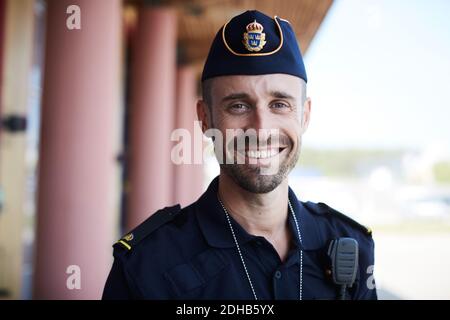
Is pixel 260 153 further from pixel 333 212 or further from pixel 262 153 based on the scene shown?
pixel 333 212

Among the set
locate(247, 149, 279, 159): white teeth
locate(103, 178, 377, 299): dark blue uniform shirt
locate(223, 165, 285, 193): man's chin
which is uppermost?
locate(247, 149, 279, 159): white teeth

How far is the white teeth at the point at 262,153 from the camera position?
3.89 feet

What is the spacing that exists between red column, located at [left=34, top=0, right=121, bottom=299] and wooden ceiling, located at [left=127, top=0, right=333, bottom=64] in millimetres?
874

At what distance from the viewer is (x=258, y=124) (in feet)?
3.83

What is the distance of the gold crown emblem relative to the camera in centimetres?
127

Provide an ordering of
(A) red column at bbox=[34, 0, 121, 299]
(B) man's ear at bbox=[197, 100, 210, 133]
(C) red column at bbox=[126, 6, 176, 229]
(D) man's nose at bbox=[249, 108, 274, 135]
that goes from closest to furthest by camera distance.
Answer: (D) man's nose at bbox=[249, 108, 274, 135]
(B) man's ear at bbox=[197, 100, 210, 133]
(A) red column at bbox=[34, 0, 121, 299]
(C) red column at bbox=[126, 6, 176, 229]

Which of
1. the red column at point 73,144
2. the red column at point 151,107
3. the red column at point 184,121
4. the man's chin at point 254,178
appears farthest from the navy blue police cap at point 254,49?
the red column at point 184,121

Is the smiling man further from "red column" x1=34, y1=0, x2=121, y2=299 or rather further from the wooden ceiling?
"red column" x1=34, y1=0, x2=121, y2=299

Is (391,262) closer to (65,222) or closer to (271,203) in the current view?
(271,203)

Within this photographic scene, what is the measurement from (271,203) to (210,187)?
0.20m

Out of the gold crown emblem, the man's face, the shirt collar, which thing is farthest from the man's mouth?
the gold crown emblem

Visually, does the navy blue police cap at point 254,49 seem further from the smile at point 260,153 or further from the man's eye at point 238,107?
the smile at point 260,153
